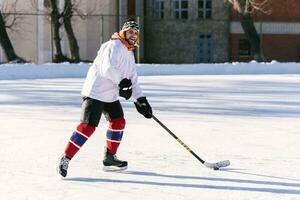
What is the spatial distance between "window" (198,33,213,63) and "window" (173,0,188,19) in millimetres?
1555

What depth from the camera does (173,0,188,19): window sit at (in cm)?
3328

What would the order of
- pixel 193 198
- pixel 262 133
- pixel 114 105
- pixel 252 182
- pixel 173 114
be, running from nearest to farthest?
pixel 193 198 → pixel 252 182 → pixel 114 105 → pixel 262 133 → pixel 173 114

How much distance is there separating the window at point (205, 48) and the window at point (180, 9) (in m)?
1.55

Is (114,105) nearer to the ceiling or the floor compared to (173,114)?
nearer to the ceiling

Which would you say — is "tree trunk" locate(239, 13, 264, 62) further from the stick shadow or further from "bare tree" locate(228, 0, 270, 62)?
the stick shadow

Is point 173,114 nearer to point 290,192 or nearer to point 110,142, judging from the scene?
point 110,142

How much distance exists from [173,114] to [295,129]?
212 cm

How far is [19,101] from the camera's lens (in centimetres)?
1108

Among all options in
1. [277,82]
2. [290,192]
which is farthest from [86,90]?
[277,82]

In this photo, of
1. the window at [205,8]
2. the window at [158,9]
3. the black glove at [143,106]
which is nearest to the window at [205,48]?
the window at [205,8]

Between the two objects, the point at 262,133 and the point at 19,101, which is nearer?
the point at 262,133

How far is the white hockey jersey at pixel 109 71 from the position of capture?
4.73 meters

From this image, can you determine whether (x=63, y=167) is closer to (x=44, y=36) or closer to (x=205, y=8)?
(x=44, y=36)

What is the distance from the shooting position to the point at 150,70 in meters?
19.5
